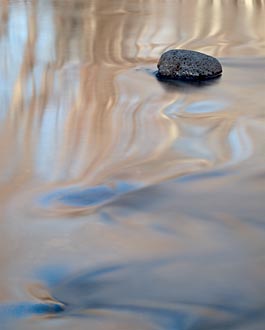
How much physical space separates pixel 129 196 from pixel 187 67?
297 cm

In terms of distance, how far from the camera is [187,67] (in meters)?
6.32

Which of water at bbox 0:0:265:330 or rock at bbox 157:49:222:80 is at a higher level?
rock at bbox 157:49:222:80

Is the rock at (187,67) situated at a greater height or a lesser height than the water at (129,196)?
greater

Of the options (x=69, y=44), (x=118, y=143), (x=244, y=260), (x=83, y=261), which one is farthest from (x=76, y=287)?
(x=69, y=44)

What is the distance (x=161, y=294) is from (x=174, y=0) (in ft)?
38.7

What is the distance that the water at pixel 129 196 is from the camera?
103 inches

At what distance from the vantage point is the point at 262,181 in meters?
3.76

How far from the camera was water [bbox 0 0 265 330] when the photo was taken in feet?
8.60

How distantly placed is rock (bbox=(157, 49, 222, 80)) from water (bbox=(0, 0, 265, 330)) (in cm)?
16

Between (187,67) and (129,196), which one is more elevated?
(187,67)

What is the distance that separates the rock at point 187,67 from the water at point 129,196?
157 mm

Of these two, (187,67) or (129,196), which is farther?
(187,67)

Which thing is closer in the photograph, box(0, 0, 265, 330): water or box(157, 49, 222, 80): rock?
box(0, 0, 265, 330): water

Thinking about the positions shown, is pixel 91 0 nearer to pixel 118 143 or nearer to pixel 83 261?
pixel 118 143
